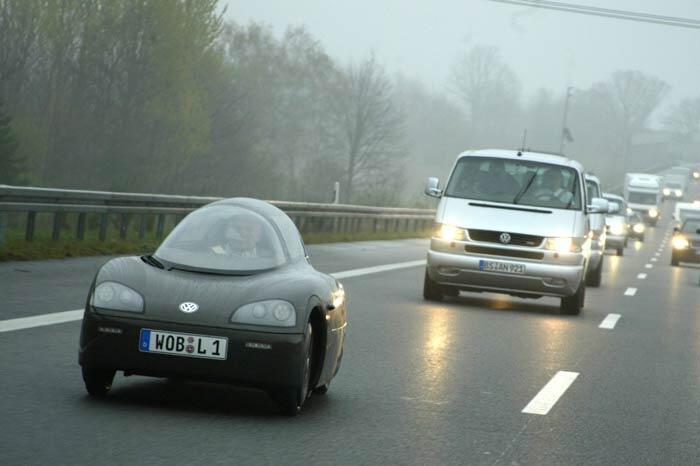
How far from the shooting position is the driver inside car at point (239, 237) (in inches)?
301

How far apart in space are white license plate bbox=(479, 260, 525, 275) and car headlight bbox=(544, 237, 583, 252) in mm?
465

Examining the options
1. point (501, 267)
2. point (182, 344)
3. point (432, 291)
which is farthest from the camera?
point (432, 291)

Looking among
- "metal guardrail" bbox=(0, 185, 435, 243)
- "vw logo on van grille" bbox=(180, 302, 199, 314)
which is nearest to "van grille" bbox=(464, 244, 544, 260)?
"metal guardrail" bbox=(0, 185, 435, 243)

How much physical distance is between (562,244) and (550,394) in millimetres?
7573

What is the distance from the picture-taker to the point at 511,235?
53.9 ft

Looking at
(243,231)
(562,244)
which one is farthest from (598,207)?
(243,231)

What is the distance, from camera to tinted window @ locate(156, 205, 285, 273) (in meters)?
7.55

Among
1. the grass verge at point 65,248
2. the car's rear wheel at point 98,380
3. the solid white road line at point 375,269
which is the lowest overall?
the solid white road line at point 375,269

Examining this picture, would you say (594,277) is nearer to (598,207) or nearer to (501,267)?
(598,207)

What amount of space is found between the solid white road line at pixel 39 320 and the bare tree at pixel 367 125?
71396 mm

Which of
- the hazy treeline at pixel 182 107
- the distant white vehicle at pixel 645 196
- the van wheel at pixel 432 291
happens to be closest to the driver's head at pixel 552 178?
the van wheel at pixel 432 291

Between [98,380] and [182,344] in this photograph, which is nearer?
[182,344]

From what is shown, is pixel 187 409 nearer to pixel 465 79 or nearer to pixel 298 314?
pixel 298 314

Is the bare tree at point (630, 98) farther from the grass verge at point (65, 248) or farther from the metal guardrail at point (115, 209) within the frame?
the grass verge at point (65, 248)
